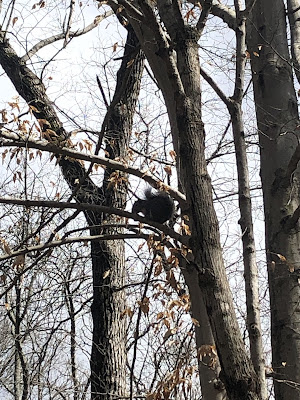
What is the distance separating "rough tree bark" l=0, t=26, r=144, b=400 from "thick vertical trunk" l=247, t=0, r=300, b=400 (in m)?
1.59

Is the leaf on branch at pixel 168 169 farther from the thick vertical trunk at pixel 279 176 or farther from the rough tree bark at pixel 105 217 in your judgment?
the rough tree bark at pixel 105 217

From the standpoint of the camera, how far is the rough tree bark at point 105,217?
5.00m

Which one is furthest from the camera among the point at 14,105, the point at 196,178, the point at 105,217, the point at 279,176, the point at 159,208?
the point at 105,217

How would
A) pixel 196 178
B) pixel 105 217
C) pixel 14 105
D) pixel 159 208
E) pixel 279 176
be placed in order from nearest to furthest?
1. pixel 196 178
2. pixel 279 176
3. pixel 14 105
4. pixel 159 208
5. pixel 105 217

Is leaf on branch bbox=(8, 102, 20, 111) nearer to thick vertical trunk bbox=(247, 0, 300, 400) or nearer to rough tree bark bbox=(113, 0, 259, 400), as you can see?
rough tree bark bbox=(113, 0, 259, 400)

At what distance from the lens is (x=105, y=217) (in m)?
5.23

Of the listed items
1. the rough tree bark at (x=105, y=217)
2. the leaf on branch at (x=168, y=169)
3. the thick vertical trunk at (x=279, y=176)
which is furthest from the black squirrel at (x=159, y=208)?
the thick vertical trunk at (x=279, y=176)

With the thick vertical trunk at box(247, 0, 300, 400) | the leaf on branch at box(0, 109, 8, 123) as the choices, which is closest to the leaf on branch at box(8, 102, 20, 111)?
the leaf on branch at box(0, 109, 8, 123)

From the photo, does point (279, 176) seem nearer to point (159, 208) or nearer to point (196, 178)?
point (196, 178)

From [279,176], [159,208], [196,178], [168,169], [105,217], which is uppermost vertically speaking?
[105,217]

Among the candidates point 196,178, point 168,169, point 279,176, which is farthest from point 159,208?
point 196,178

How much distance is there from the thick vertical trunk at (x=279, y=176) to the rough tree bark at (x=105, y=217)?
1589 mm

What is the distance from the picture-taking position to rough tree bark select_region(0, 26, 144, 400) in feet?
16.4

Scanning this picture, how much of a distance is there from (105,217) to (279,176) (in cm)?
236
